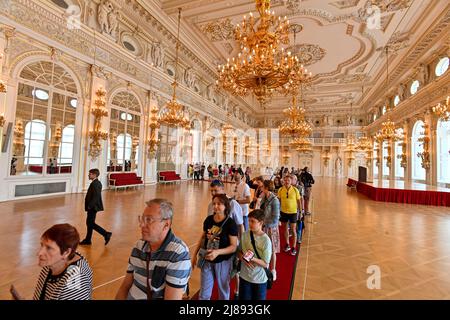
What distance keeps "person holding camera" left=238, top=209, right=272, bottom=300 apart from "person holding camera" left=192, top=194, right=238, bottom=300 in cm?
13

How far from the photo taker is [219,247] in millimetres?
1862

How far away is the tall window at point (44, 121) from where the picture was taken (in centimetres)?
661

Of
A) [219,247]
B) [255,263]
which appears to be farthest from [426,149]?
[219,247]

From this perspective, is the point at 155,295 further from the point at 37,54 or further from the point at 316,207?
the point at 37,54

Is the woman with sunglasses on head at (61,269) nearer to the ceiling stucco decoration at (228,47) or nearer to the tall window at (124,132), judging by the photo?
the tall window at (124,132)

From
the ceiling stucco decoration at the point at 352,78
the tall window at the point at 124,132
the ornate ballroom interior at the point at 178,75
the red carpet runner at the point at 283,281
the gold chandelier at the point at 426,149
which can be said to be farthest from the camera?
the ceiling stucco decoration at the point at 352,78

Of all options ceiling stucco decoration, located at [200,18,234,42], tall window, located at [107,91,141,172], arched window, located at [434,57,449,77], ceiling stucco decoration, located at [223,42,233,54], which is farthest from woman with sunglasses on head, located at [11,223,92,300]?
arched window, located at [434,57,449,77]

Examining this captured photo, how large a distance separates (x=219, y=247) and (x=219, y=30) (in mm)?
11683

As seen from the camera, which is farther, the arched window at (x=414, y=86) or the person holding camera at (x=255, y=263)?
the arched window at (x=414, y=86)

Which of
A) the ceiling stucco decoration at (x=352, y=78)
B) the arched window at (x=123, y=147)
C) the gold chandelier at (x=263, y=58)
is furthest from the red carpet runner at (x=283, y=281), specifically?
the ceiling stucco decoration at (x=352, y=78)

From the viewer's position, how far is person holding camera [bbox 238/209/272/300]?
1814mm

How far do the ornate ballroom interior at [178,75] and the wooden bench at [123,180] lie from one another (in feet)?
1.12

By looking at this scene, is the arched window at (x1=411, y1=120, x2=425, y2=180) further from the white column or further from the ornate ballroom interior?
the white column

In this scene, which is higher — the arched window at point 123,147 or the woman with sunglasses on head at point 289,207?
the arched window at point 123,147
